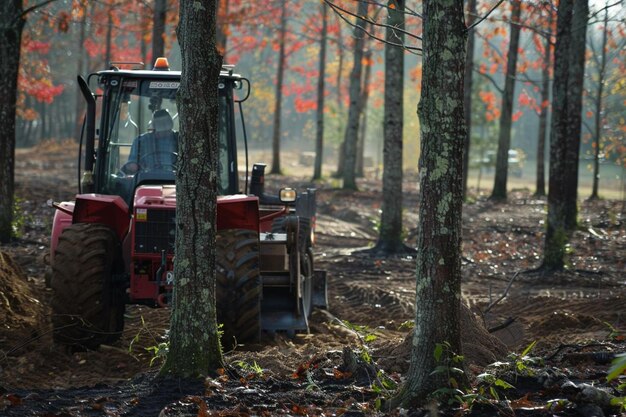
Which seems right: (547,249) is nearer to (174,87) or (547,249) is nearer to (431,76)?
(174,87)

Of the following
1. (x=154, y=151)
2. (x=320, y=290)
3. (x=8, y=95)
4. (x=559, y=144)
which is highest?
(x=8, y=95)

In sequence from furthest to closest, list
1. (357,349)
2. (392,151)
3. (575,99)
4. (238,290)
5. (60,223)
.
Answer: (575,99) < (392,151) < (60,223) < (238,290) < (357,349)

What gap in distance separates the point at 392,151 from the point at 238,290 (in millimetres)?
7993

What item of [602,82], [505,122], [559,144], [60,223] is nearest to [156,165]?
[60,223]

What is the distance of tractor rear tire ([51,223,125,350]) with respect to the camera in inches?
335

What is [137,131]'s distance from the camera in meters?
9.79

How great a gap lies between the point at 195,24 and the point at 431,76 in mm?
1971

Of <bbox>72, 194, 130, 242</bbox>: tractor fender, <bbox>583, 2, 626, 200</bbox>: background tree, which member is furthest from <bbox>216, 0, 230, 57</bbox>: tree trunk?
<bbox>72, 194, 130, 242</bbox>: tractor fender

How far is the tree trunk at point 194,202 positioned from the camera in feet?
22.2

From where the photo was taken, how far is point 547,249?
45.9ft

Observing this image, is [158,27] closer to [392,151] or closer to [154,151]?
[392,151]

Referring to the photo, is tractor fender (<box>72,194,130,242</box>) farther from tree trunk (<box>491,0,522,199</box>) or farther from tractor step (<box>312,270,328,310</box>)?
tree trunk (<box>491,0,522,199</box>)

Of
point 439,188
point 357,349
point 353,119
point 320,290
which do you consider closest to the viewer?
point 439,188

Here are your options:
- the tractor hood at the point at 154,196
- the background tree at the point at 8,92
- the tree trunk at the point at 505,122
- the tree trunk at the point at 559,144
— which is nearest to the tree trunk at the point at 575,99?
the tree trunk at the point at 559,144
